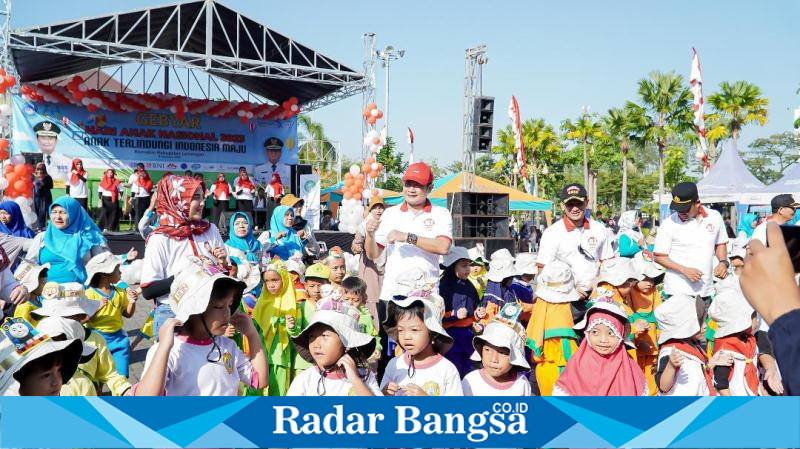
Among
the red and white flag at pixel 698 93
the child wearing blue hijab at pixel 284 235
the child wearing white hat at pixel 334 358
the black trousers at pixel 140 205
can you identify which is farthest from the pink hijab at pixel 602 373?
the red and white flag at pixel 698 93

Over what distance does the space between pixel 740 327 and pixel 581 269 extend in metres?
1.21

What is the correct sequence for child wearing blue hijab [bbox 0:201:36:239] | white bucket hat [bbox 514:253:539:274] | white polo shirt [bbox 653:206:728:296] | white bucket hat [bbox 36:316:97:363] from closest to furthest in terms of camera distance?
white bucket hat [bbox 36:316:97:363] → white polo shirt [bbox 653:206:728:296] → white bucket hat [bbox 514:253:539:274] → child wearing blue hijab [bbox 0:201:36:239]

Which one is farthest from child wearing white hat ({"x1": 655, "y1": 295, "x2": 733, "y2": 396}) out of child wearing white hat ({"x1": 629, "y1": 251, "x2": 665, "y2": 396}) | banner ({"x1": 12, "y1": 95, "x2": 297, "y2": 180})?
banner ({"x1": 12, "y1": 95, "x2": 297, "y2": 180})

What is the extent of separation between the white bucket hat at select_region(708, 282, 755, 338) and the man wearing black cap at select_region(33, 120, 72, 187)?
18.7 m

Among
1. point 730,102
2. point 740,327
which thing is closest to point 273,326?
point 740,327

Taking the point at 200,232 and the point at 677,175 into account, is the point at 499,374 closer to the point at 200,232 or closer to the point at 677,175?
the point at 200,232

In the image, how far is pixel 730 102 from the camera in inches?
1538

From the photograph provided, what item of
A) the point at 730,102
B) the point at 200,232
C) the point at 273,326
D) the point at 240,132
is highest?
the point at 730,102

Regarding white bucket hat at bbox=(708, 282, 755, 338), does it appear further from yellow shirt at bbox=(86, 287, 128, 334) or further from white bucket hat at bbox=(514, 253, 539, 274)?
yellow shirt at bbox=(86, 287, 128, 334)

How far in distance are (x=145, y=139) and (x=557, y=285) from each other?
1843cm

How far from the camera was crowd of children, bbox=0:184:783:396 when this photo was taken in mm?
2959

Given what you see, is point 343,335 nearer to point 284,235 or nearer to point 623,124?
point 284,235

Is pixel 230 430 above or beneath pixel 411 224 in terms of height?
beneath

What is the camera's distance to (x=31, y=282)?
17.9 feet
